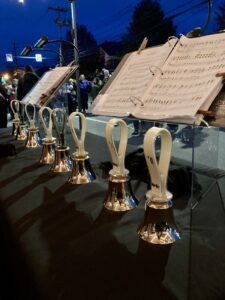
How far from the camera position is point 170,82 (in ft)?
2.40

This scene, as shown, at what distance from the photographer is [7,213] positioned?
65 cm

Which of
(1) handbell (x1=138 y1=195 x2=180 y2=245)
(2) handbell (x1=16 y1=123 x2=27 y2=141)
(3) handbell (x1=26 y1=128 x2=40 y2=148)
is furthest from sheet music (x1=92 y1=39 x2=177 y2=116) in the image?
(2) handbell (x1=16 y1=123 x2=27 y2=141)

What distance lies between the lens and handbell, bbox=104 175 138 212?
618 millimetres

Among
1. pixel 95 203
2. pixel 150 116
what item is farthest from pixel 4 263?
pixel 150 116

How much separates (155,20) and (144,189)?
1150 centimetres

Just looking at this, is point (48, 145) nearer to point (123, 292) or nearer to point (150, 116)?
point (150, 116)

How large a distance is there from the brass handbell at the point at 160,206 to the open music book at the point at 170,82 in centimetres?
16

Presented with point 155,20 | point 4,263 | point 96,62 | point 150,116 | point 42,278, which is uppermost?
point 155,20

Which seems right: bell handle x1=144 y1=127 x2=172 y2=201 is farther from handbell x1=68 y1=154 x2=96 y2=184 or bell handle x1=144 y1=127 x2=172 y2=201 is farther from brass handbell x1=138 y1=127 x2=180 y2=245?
handbell x1=68 y1=154 x2=96 y2=184

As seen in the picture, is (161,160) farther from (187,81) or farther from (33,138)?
(33,138)

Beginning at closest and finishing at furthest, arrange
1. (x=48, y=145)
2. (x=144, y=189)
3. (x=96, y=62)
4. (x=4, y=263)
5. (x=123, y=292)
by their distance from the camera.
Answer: (x=123, y=292) < (x=4, y=263) < (x=144, y=189) < (x=48, y=145) < (x=96, y=62)

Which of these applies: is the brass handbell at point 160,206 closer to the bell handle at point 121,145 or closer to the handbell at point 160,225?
the handbell at point 160,225

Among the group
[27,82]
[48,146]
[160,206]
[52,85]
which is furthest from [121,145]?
[27,82]

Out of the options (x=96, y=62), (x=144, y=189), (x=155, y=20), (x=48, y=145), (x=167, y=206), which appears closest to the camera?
(x=167, y=206)
